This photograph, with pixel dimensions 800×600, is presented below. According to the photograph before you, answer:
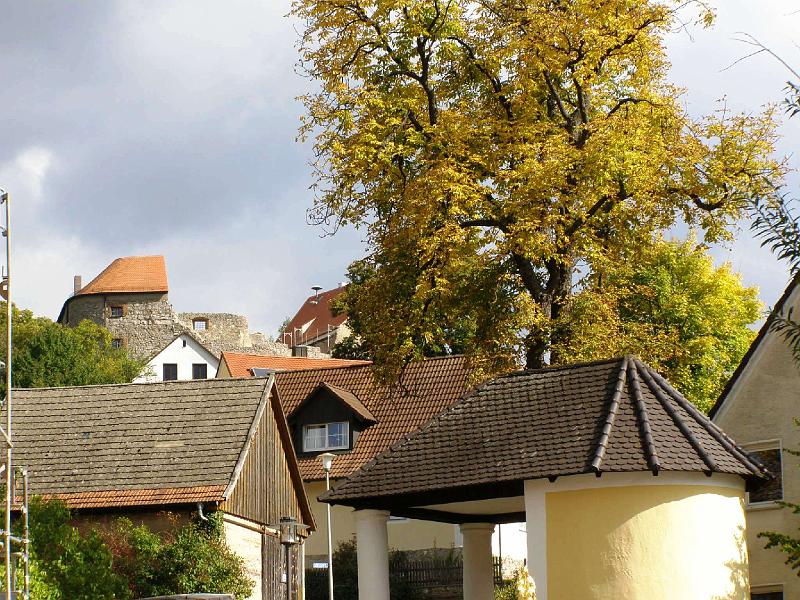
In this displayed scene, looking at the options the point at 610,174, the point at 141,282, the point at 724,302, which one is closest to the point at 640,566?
the point at 610,174

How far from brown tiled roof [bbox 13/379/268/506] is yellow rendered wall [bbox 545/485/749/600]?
11288mm

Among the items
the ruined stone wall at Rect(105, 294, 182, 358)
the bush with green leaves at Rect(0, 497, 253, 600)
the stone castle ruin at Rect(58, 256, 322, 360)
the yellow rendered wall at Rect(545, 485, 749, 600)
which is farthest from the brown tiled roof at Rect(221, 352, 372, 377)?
the yellow rendered wall at Rect(545, 485, 749, 600)

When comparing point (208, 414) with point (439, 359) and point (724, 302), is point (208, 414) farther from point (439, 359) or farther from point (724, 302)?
point (724, 302)

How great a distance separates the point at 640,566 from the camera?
18.9 meters

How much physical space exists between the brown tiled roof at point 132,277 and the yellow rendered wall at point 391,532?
69452 mm

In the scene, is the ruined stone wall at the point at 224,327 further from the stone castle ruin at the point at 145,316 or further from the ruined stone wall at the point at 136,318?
the ruined stone wall at the point at 136,318

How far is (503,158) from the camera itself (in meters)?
28.0

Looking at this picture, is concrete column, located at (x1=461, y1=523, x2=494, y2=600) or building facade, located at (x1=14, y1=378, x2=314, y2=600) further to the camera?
building facade, located at (x1=14, y1=378, x2=314, y2=600)

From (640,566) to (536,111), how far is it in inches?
500

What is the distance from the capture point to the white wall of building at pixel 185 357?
318ft

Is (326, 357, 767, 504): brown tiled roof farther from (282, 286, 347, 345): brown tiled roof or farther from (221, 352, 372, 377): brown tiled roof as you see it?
(282, 286, 347, 345): brown tiled roof

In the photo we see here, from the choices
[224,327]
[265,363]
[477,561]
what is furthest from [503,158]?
[224,327]

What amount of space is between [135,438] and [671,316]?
22.0 metres

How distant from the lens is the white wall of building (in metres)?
96.9
